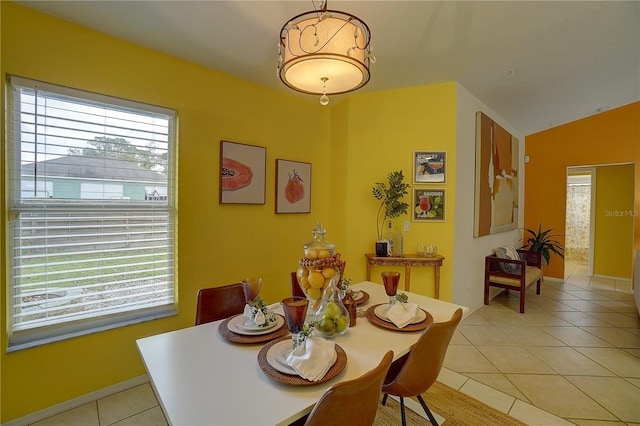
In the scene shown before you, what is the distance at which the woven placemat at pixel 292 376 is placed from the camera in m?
1.00

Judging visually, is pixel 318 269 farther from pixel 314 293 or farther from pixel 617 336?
pixel 617 336

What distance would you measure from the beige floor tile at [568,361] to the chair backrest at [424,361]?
1.85 m

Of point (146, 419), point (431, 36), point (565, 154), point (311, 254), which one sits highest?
point (431, 36)

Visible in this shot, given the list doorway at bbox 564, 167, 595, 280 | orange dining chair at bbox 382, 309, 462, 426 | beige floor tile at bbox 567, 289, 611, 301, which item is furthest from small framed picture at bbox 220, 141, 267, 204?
doorway at bbox 564, 167, 595, 280

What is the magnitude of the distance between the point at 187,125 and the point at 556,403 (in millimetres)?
3560

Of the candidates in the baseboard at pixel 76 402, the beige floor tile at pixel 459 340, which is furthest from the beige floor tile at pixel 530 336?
the baseboard at pixel 76 402

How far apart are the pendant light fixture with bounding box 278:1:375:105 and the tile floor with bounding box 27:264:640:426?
2.33 meters

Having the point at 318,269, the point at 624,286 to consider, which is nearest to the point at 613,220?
the point at 624,286

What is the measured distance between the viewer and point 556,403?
6.69 feet

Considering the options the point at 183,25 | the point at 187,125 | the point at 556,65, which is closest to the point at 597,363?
the point at 556,65

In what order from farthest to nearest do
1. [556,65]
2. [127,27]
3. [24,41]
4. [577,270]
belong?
[577,270] → [556,65] → [127,27] → [24,41]

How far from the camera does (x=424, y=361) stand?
1.36 m

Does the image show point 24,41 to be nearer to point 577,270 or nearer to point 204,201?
point 204,201

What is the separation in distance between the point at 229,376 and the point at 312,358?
0.32 m
